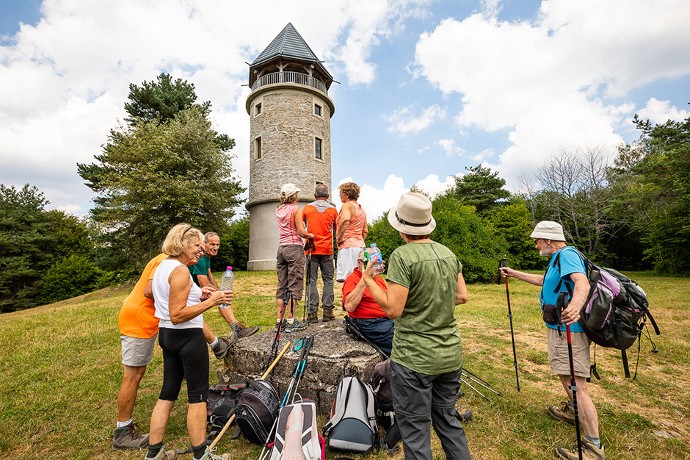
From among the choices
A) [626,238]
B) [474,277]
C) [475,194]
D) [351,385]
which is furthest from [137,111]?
[626,238]

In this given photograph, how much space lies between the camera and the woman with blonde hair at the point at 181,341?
2.74m

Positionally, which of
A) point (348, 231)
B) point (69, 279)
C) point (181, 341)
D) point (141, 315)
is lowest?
point (69, 279)

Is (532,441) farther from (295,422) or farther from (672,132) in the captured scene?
(672,132)

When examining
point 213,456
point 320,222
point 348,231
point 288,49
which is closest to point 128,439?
point 213,456

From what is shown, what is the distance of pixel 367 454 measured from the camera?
3068 millimetres

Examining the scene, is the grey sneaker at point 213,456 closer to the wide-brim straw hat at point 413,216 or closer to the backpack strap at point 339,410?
the backpack strap at point 339,410

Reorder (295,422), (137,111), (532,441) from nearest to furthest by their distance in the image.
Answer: (295,422), (532,441), (137,111)

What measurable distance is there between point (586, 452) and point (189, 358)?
12.1 feet

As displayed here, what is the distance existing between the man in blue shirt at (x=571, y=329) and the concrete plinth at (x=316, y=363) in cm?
195

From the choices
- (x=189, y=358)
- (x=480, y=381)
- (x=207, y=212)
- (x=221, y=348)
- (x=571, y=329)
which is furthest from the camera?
(x=207, y=212)

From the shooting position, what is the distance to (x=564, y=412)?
3707mm

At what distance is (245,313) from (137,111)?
76.2 ft

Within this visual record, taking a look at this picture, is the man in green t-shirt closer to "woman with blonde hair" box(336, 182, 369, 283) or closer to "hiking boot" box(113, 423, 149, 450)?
"woman with blonde hair" box(336, 182, 369, 283)

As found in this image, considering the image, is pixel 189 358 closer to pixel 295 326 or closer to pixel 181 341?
pixel 181 341
